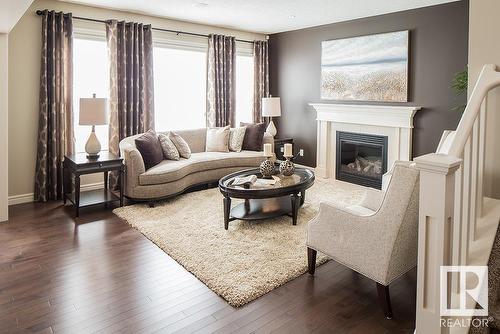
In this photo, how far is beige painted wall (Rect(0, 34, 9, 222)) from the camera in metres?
Answer: 3.86

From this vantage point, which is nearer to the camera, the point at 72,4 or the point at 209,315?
the point at 209,315

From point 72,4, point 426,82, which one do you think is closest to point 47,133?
point 72,4

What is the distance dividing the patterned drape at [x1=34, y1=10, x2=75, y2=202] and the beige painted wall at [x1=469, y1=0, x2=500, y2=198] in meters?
4.56

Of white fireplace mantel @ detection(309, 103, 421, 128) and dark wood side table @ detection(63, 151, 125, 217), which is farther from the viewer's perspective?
white fireplace mantel @ detection(309, 103, 421, 128)

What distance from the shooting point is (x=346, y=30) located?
5.82 metres

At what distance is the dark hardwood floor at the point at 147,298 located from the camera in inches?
89.7

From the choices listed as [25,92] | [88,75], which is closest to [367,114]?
[88,75]

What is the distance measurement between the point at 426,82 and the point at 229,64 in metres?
3.20

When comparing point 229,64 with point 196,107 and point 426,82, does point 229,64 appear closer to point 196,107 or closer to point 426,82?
point 196,107

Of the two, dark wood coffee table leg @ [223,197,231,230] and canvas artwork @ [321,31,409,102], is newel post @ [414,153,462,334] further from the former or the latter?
canvas artwork @ [321,31,409,102]

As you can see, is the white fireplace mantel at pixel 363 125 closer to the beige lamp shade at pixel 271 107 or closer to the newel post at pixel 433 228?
the beige lamp shade at pixel 271 107

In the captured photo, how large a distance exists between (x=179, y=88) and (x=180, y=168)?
1839 millimetres

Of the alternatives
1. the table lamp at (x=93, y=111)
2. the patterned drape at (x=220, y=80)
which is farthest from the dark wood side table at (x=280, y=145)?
the table lamp at (x=93, y=111)

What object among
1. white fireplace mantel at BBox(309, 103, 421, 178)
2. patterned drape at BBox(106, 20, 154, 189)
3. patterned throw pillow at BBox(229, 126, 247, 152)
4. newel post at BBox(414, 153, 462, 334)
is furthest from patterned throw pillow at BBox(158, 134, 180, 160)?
newel post at BBox(414, 153, 462, 334)
